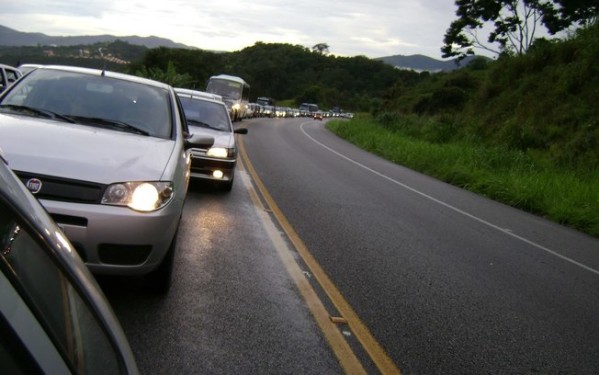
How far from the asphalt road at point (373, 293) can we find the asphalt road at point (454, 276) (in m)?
0.02

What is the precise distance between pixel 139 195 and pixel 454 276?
360 cm

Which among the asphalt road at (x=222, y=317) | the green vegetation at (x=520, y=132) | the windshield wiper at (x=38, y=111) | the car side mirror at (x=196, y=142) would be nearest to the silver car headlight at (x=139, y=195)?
the asphalt road at (x=222, y=317)

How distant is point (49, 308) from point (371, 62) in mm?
154336

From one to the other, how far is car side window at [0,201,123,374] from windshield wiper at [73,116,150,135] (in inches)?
157

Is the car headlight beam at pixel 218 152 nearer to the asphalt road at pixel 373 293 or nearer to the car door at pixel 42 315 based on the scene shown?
the asphalt road at pixel 373 293

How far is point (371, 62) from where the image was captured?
15162 centimetres

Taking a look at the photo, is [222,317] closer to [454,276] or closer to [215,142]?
[454,276]

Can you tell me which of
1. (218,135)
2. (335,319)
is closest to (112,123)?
(335,319)

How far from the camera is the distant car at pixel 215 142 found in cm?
973

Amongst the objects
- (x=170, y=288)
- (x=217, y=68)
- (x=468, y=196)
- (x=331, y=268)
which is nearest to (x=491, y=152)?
(x=468, y=196)

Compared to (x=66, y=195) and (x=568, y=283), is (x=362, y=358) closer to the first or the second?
(x=66, y=195)

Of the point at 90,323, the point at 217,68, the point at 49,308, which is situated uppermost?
the point at 49,308

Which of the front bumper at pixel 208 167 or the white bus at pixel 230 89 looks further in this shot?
the white bus at pixel 230 89

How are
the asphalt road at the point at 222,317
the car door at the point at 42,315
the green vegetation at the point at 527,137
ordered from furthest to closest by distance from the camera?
the green vegetation at the point at 527,137 < the asphalt road at the point at 222,317 < the car door at the point at 42,315
